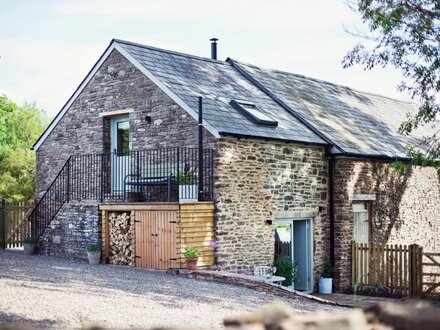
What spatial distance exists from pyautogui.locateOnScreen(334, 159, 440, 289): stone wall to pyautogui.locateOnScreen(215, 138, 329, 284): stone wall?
1.66 feet

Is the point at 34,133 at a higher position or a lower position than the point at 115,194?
higher

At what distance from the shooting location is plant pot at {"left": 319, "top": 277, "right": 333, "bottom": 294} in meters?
19.2

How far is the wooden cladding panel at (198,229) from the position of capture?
54.2ft

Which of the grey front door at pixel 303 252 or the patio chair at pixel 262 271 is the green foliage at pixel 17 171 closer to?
the grey front door at pixel 303 252

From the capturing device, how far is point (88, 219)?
757 inches

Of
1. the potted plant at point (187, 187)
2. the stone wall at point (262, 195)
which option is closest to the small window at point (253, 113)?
the stone wall at point (262, 195)

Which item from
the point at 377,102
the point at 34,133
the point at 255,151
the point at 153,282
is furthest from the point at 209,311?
the point at 34,133

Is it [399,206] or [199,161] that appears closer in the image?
[199,161]

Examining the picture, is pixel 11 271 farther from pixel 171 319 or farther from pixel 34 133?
pixel 34 133

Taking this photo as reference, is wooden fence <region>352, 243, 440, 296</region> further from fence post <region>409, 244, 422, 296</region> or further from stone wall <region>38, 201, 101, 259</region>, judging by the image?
stone wall <region>38, 201, 101, 259</region>

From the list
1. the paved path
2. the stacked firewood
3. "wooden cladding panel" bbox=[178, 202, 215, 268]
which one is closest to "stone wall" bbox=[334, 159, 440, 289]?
the paved path

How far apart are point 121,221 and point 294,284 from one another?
4.96 metres

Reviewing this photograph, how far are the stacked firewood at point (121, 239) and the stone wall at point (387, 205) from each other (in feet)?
19.0

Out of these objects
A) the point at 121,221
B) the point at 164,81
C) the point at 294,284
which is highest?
the point at 164,81
